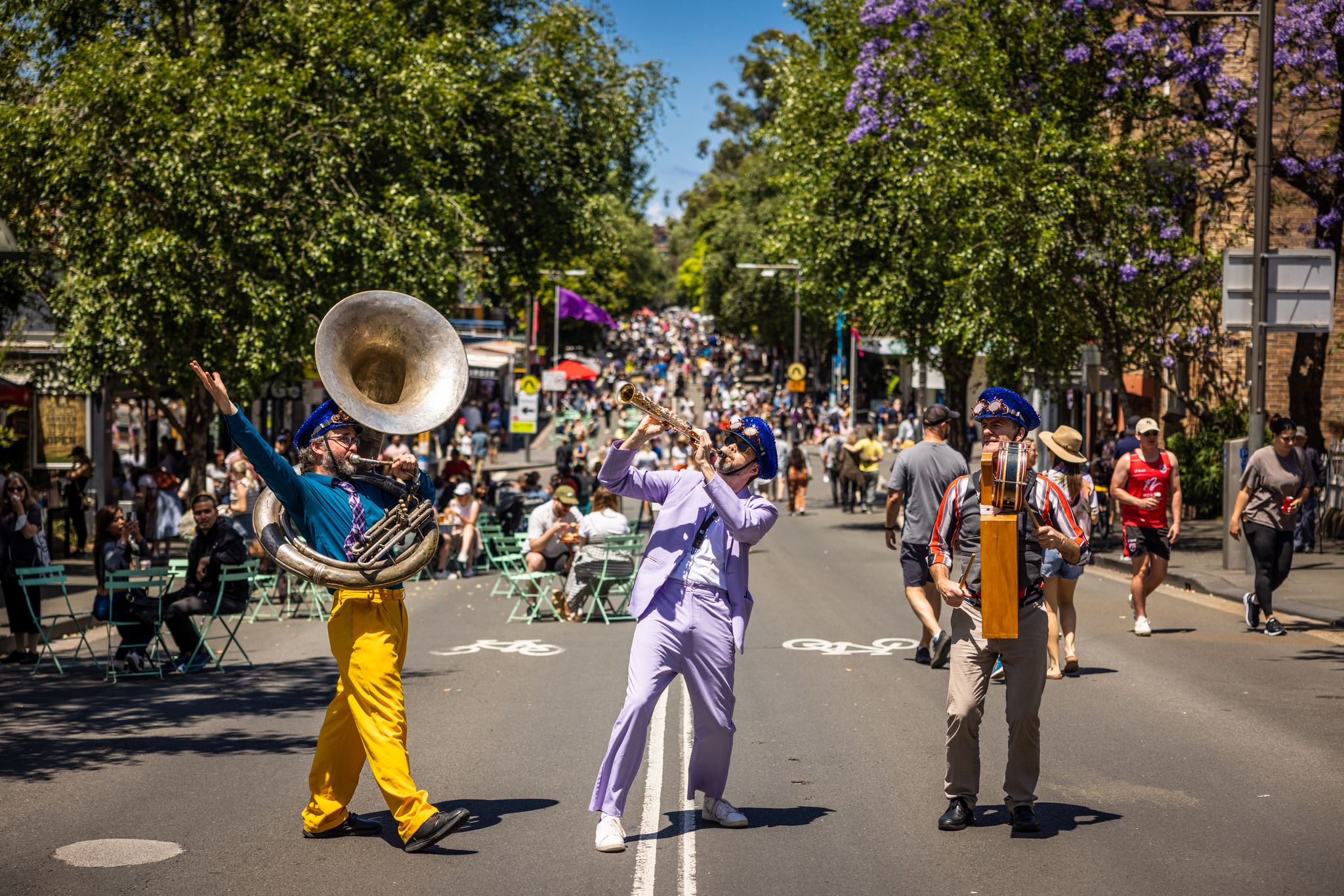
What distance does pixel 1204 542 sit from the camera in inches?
Result: 802

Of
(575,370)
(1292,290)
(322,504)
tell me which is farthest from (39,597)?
(575,370)

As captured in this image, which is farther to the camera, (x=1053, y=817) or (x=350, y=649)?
(x=1053, y=817)

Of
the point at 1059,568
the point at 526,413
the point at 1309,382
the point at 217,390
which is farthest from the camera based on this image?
the point at 526,413

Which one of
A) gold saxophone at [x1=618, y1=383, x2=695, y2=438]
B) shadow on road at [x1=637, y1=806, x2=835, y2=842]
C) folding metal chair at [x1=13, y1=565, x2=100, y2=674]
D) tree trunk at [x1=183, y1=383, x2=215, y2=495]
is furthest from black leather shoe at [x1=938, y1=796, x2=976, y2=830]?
tree trunk at [x1=183, y1=383, x2=215, y2=495]

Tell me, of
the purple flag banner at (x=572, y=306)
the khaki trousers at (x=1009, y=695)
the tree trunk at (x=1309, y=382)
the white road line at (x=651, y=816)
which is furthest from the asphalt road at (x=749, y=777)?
the purple flag banner at (x=572, y=306)

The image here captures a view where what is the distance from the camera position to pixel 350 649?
5.83m

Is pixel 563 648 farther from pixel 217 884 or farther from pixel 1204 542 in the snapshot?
pixel 1204 542

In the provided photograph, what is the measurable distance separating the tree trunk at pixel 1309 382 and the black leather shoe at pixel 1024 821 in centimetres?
1611

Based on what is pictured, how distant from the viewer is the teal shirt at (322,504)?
5.77m

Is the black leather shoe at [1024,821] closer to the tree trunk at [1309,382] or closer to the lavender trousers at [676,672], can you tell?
the lavender trousers at [676,672]

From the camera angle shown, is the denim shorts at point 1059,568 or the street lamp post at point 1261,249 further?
the street lamp post at point 1261,249

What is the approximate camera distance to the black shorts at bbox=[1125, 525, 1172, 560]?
37.9ft

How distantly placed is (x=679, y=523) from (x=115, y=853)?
271cm

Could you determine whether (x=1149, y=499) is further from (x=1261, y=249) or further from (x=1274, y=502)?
(x=1261, y=249)
